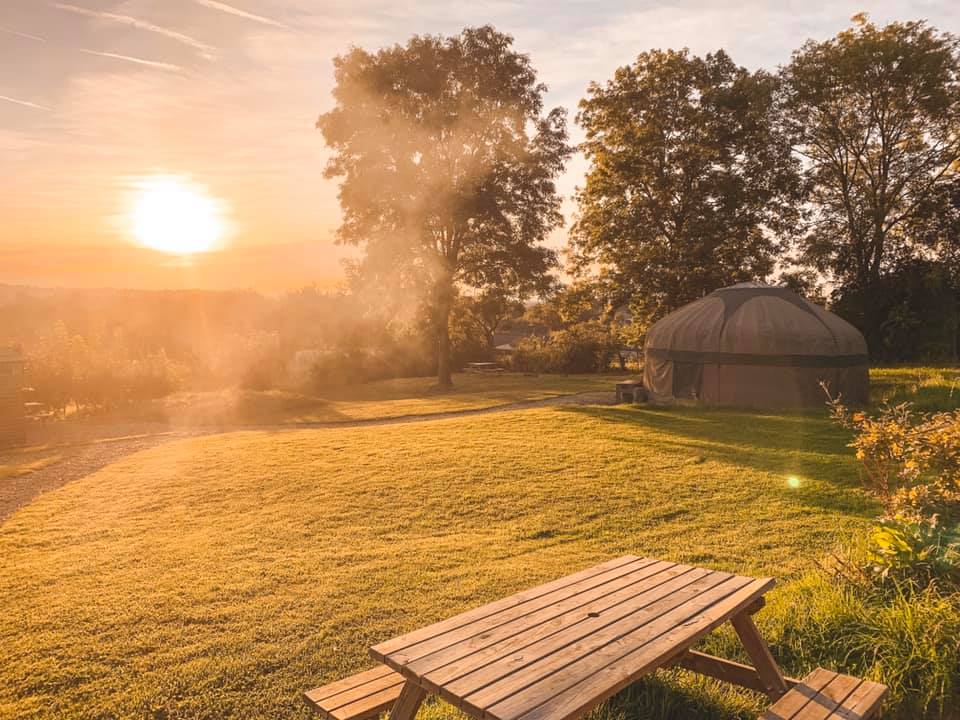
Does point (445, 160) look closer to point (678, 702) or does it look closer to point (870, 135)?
point (870, 135)

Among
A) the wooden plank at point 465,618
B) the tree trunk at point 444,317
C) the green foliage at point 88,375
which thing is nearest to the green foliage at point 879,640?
the wooden plank at point 465,618

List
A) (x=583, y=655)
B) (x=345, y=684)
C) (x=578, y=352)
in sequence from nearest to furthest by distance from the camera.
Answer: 1. (x=583, y=655)
2. (x=345, y=684)
3. (x=578, y=352)

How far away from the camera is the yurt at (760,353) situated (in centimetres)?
1773

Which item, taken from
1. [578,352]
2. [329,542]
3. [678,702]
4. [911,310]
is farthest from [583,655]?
[578,352]

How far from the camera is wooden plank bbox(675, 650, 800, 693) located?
3707mm

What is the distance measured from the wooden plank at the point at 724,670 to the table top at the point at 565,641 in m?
0.50

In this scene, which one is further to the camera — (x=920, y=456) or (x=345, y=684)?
(x=920, y=456)

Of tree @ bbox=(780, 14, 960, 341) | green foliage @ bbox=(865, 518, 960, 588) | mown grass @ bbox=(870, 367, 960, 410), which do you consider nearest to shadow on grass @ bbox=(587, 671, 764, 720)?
green foliage @ bbox=(865, 518, 960, 588)

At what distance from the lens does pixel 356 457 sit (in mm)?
12812

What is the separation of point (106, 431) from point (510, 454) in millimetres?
13340

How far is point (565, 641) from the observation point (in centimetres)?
282

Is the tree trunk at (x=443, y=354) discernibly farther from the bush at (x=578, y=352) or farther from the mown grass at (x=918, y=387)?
the mown grass at (x=918, y=387)

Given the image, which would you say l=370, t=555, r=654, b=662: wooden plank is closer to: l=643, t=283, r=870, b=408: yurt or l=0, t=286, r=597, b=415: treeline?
l=643, t=283, r=870, b=408: yurt

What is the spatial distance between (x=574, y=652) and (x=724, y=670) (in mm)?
1712
